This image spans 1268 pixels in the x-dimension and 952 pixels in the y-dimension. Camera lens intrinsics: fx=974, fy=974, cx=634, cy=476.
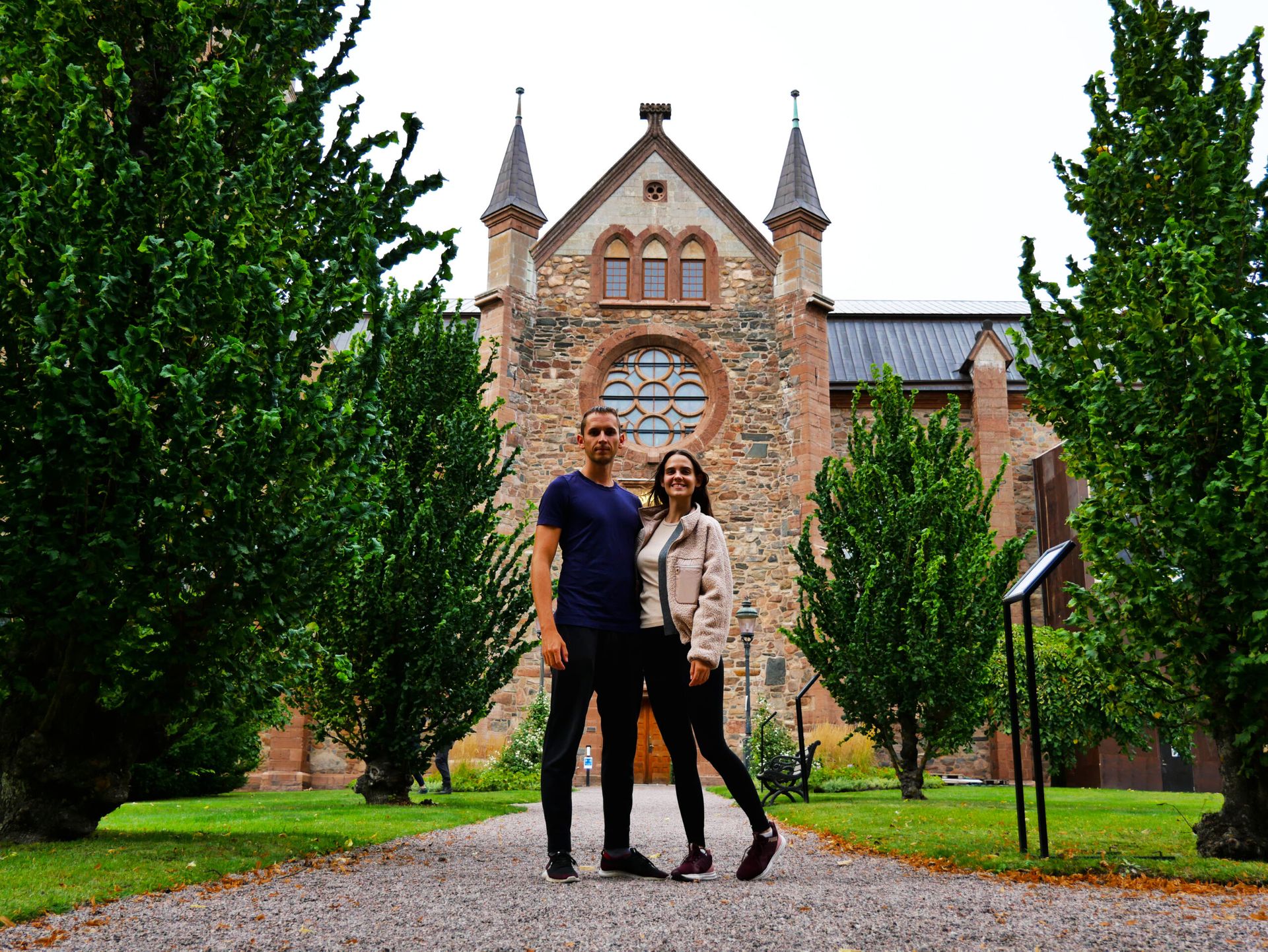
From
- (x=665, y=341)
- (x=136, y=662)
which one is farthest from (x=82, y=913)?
(x=665, y=341)

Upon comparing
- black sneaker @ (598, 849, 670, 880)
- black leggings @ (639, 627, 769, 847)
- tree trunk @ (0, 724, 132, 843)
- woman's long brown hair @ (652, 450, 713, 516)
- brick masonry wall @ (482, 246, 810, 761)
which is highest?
brick masonry wall @ (482, 246, 810, 761)

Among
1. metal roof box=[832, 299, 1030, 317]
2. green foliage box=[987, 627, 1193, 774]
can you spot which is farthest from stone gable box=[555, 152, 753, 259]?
green foliage box=[987, 627, 1193, 774]

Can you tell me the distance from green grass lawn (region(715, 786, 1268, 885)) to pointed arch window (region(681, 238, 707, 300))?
526 inches

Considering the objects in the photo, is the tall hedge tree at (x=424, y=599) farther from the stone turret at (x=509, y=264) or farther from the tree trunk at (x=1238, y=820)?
the stone turret at (x=509, y=264)

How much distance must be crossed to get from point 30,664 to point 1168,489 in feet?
22.4

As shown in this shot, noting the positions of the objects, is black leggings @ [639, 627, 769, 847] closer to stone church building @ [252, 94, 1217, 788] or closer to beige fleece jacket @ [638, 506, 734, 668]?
Answer: beige fleece jacket @ [638, 506, 734, 668]

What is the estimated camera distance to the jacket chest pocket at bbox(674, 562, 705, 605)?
14.7 feet

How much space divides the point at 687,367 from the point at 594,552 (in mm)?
18780

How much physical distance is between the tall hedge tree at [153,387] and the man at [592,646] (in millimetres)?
1652

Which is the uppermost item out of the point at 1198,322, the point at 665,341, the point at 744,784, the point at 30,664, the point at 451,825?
the point at 665,341

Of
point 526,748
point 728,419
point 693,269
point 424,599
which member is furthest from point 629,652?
point 693,269

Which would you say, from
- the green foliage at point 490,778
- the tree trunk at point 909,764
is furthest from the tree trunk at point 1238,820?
the green foliage at point 490,778

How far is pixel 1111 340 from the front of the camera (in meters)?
6.57

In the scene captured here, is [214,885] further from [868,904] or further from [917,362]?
[917,362]
